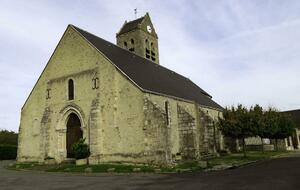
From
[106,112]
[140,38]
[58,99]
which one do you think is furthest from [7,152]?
[140,38]

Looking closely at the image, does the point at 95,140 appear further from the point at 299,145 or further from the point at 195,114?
the point at 299,145

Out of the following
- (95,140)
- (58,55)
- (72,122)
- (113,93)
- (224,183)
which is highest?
(58,55)

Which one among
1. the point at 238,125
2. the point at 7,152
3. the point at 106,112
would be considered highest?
the point at 106,112

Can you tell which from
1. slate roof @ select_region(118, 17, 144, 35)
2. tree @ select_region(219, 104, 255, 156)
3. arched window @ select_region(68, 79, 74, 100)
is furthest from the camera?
slate roof @ select_region(118, 17, 144, 35)

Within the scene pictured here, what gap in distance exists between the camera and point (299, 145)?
156 feet

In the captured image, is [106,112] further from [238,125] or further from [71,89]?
[238,125]

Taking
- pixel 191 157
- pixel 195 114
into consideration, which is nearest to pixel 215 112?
pixel 195 114

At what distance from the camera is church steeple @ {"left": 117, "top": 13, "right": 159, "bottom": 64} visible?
33.9 metres

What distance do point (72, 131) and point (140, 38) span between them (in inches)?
542

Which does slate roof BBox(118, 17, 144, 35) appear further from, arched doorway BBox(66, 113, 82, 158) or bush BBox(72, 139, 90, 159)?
bush BBox(72, 139, 90, 159)

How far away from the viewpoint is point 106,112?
22.0 meters

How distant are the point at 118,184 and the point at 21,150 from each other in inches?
701

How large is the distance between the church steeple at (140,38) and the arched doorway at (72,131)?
1196 cm

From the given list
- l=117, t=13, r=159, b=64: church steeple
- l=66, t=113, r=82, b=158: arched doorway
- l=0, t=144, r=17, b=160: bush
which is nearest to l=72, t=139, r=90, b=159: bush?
l=66, t=113, r=82, b=158: arched doorway
